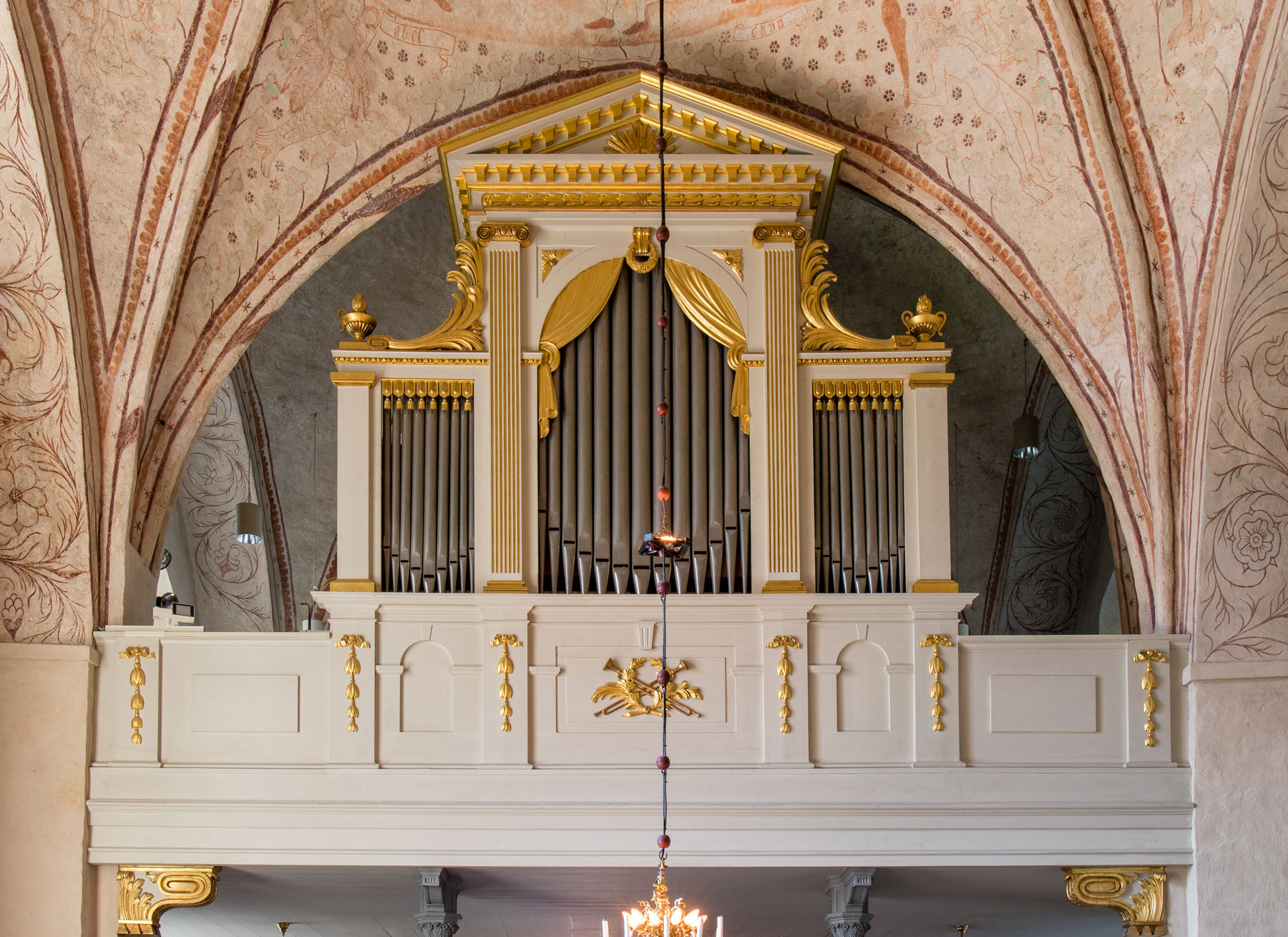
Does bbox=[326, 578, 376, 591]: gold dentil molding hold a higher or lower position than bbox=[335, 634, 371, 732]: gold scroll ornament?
higher

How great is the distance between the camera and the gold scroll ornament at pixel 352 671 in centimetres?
927

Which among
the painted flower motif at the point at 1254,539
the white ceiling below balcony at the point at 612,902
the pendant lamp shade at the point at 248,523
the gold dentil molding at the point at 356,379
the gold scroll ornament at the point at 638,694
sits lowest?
the white ceiling below balcony at the point at 612,902

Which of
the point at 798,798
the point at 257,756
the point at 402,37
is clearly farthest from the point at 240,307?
the point at 798,798

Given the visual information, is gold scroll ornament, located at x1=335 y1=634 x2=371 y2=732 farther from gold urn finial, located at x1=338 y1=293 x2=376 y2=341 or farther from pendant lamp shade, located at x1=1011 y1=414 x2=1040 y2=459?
pendant lamp shade, located at x1=1011 y1=414 x2=1040 y2=459

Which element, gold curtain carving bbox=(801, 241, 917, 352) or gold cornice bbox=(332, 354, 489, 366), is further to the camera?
gold curtain carving bbox=(801, 241, 917, 352)

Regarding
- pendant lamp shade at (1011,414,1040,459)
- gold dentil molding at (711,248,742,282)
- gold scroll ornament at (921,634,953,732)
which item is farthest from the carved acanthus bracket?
pendant lamp shade at (1011,414,1040,459)

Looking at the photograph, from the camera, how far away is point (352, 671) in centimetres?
931

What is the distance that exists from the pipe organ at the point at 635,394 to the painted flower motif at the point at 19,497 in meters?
1.84

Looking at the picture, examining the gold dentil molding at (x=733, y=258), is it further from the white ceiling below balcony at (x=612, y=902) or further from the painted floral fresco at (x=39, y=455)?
the painted floral fresco at (x=39, y=455)

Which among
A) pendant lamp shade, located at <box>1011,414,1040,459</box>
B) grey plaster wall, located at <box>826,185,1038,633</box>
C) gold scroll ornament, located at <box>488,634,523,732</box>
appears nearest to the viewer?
gold scroll ornament, located at <box>488,634,523,732</box>

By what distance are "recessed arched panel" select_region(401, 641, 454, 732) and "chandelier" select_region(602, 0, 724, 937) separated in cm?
126

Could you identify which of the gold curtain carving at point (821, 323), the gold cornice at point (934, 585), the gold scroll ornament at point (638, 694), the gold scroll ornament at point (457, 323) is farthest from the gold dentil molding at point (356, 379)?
the gold cornice at point (934, 585)

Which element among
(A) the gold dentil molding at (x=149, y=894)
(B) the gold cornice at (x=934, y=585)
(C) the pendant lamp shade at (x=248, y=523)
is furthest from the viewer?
(C) the pendant lamp shade at (x=248, y=523)

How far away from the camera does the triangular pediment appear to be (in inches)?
392
